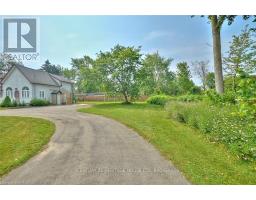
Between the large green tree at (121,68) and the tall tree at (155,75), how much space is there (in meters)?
0.89

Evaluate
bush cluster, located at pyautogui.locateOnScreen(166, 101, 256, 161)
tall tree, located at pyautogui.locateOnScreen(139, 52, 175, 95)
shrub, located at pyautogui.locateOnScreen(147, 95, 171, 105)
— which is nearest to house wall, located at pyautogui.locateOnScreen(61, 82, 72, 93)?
tall tree, located at pyautogui.locateOnScreen(139, 52, 175, 95)

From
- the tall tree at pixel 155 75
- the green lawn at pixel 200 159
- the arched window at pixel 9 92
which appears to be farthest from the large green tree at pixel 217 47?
the arched window at pixel 9 92

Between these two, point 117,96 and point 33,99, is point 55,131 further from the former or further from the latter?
point 33,99

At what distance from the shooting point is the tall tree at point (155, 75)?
2161 centimetres

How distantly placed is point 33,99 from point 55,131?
1505 centimetres

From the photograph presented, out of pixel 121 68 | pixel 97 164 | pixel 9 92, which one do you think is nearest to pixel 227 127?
pixel 97 164

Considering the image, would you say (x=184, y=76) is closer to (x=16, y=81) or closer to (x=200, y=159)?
(x=16, y=81)

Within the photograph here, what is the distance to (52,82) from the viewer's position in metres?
27.2

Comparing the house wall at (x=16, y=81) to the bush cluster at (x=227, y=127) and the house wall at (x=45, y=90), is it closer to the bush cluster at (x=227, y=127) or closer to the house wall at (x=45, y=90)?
the house wall at (x=45, y=90)

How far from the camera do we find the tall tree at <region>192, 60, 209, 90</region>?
2279cm

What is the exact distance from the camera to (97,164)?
15.9ft

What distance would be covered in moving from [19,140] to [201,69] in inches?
788

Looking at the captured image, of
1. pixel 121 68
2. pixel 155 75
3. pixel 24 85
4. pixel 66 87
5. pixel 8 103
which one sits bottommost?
pixel 8 103
